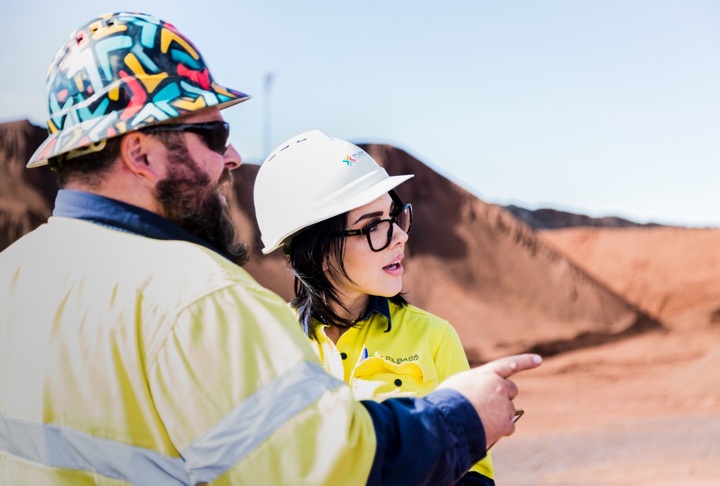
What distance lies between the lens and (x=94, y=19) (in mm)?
1749

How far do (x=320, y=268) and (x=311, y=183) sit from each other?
27cm

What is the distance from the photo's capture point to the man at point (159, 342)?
132 cm

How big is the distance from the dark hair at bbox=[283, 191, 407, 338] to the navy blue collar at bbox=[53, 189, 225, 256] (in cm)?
95

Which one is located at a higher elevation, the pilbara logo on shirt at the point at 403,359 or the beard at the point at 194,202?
the beard at the point at 194,202

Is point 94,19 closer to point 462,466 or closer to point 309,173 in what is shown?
point 309,173

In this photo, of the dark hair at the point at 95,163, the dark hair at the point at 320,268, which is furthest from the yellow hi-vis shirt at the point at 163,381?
the dark hair at the point at 320,268

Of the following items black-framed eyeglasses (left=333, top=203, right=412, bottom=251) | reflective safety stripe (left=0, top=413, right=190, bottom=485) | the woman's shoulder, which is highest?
black-framed eyeglasses (left=333, top=203, right=412, bottom=251)

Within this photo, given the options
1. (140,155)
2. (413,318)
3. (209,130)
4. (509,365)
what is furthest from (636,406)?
(140,155)

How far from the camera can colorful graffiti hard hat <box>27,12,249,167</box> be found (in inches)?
65.6

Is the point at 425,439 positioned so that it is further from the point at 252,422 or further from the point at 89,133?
the point at 89,133

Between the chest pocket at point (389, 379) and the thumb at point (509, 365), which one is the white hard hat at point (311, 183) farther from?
the thumb at point (509, 365)

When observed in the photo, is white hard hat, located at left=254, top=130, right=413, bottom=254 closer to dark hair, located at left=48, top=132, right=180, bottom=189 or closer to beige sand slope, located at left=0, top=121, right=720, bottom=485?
dark hair, located at left=48, top=132, right=180, bottom=189

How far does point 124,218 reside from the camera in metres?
1.57

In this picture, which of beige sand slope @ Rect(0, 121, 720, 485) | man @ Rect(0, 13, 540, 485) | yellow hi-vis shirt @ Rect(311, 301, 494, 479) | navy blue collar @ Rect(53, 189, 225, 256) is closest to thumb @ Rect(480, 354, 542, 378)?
man @ Rect(0, 13, 540, 485)
